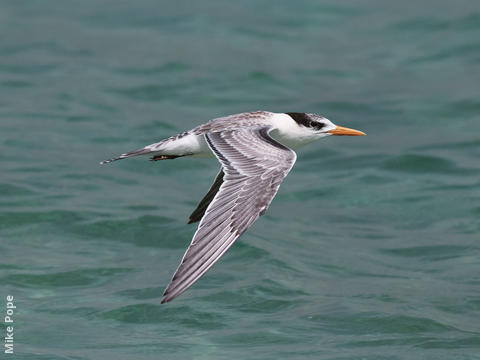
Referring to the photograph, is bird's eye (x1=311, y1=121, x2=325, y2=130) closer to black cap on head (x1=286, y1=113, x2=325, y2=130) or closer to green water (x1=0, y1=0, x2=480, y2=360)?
black cap on head (x1=286, y1=113, x2=325, y2=130)

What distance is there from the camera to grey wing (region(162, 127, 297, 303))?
8703 millimetres

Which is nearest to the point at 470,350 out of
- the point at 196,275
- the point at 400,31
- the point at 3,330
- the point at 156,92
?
the point at 196,275

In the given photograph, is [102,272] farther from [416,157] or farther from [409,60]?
[409,60]

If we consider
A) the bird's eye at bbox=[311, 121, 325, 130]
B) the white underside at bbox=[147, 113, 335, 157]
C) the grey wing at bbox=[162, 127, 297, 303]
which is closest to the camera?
the grey wing at bbox=[162, 127, 297, 303]

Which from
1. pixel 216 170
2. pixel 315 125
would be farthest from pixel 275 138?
pixel 216 170

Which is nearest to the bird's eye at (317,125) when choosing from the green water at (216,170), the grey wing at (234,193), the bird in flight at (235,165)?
the bird in flight at (235,165)

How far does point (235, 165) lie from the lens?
1012 centimetres

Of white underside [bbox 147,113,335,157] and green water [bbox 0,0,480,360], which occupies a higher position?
white underside [bbox 147,113,335,157]

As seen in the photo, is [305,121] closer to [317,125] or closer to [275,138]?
[317,125]

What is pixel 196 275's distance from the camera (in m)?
8.59

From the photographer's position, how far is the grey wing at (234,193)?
870 centimetres

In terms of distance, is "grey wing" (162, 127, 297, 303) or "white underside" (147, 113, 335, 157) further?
"white underside" (147, 113, 335, 157)

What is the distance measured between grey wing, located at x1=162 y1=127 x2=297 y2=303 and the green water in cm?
210

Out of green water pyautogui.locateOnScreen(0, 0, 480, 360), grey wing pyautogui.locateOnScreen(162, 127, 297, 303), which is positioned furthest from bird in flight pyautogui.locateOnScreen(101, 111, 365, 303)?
green water pyautogui.locateOnScreen(0, 0, 480, 360)
